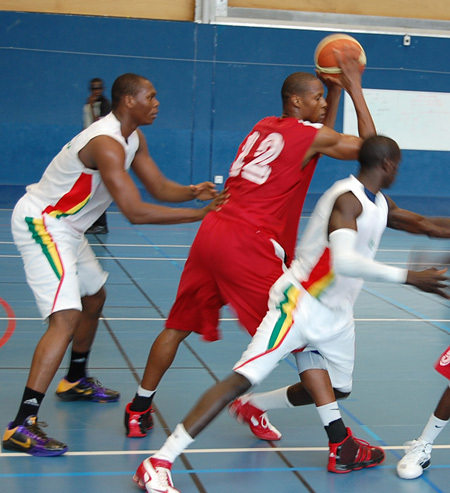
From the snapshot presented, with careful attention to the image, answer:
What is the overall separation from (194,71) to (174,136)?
127cm

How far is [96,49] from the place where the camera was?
1384cm

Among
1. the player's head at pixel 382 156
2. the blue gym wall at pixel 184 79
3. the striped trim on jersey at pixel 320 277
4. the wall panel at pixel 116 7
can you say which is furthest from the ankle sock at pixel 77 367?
the wall panel at pixel 116 7

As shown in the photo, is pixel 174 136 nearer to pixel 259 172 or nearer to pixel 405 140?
pixel 405 140

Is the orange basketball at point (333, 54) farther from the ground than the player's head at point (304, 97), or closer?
farther from the ground

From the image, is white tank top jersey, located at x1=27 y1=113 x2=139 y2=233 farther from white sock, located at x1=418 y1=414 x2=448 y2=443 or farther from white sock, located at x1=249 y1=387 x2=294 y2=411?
white sock, located at x1=418 y1=414 x2=448 y2=443

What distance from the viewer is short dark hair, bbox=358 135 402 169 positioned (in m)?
3.28

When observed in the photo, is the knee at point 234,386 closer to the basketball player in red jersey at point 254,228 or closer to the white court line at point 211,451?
the basketball player in red jersey at point 254,228

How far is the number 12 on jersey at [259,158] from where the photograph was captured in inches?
142

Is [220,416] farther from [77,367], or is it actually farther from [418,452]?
[418,452]

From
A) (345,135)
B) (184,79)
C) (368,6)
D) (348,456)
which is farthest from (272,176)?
(368,6)

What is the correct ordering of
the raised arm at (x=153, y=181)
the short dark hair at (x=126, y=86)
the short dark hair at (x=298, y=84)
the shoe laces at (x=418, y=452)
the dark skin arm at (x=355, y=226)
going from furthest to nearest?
the raised arm at (x=153, y=181), the short dark hair at (x=126, y=86), the short dark hair at (x=298, y=84), the shoe laces at (x=418, y=452), the dark skin arm at (x=355, y=226)

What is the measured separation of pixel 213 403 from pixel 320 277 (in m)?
0.71

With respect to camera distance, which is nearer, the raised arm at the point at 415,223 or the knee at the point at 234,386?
the knee at the point at 234,386

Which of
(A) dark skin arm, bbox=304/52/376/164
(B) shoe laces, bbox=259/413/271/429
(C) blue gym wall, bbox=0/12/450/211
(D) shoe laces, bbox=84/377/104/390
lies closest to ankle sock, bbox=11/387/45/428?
(D) shoe laces, bbox=84/377/104/390
